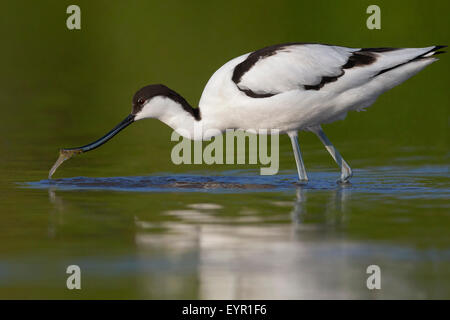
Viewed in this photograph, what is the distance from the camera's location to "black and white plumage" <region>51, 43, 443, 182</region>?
11.6 metres

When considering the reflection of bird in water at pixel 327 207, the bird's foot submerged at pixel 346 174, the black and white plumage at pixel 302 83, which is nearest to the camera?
the reflection of bird in water at pixel 327 207

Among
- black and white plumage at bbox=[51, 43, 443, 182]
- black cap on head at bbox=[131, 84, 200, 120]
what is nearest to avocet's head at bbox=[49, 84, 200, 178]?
black cap on head at bbox=[131, 84, 200, 120]

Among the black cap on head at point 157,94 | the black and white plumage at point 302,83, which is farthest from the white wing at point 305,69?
the black cap on head at point 157,94

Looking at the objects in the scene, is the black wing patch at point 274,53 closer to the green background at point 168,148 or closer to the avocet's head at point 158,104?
the avocet's head at point 158,104

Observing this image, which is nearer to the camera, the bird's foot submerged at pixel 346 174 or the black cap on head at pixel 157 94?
the bird's foot submerged at pixel 346 174

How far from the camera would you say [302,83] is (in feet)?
38.2

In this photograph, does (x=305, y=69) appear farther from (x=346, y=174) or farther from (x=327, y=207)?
(x=327, y=207)

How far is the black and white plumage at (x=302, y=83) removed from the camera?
1163 cm

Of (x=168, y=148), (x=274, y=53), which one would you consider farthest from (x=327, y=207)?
(x=168, y=148)

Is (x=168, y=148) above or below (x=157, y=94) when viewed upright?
below

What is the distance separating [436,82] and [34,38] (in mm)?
10389

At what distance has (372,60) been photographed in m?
11.8

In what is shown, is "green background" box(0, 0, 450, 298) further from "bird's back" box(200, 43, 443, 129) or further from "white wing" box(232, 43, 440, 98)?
"white wing" box(232, 43, 440, 98)
